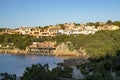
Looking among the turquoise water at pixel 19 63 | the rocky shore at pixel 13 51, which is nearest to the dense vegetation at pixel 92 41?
the rocky shore at pixel 13 51

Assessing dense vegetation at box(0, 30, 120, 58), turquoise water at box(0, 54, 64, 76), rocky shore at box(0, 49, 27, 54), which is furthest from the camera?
rocky shore at box(0, 49, 27, 54)

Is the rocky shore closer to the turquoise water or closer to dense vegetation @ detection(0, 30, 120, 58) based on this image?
dense vegetation @ detection(0, 30, 120, 58)

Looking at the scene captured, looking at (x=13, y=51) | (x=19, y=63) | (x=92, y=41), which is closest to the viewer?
(x=19, y=63)

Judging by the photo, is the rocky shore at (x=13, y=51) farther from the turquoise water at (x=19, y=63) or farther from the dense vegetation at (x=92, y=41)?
the turquoise water at (x=19, y=63)

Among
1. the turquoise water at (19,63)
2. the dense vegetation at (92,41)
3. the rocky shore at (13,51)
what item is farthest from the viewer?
the rocky shore at (13,51)

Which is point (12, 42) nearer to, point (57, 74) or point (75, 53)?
point (75, 53)

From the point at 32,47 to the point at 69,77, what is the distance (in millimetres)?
33367

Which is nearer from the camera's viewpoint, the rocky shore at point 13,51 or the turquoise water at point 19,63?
the turquoise water at point 19,63

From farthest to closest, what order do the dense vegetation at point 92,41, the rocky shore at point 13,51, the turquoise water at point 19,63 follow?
1. the rocky shore at point 13,51
2. the turquoise water at point 19,63
3. the dense vegetation at point 92,41

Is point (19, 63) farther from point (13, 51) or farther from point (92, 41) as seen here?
point (13, 51)

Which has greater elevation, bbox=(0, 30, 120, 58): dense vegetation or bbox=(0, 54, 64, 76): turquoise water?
bbox=(0, 30, 120, 58): dense vegetation

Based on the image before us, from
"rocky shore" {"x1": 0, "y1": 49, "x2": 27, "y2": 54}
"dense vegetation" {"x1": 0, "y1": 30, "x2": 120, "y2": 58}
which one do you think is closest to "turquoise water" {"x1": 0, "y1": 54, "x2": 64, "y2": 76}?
"dense vegetation" {"x1": 0, "y1": 30, "x2": 120, "y2": 58}

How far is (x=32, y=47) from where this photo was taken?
156ft

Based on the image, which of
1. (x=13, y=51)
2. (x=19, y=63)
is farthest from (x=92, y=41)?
(x=13, y=51)
